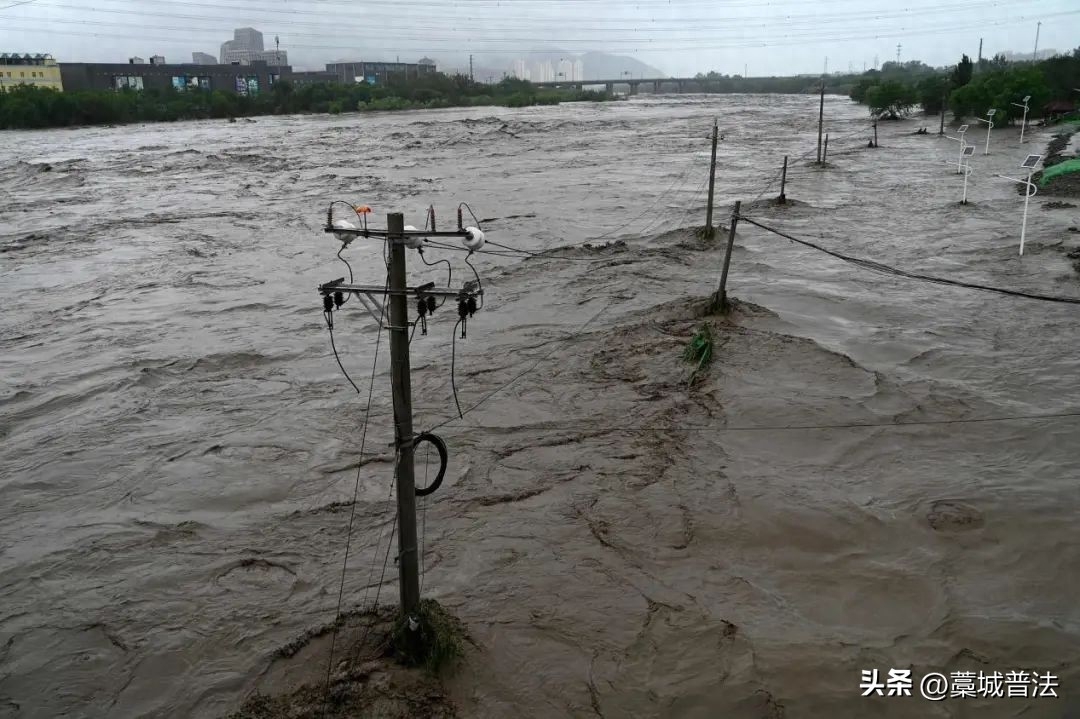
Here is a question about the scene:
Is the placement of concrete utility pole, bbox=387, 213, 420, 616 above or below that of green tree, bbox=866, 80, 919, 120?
below

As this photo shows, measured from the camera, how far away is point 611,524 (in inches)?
375

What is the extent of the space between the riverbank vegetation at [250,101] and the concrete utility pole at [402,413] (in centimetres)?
6750

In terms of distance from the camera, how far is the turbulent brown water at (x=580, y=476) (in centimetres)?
745

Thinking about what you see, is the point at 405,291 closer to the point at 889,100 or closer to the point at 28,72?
the point at 889,100

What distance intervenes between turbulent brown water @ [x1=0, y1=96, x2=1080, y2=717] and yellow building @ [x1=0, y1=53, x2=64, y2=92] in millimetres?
75073

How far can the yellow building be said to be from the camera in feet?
275

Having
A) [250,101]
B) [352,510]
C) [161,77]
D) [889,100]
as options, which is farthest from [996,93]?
[161,77]

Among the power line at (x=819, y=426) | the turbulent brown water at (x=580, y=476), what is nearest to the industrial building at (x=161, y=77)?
the turbulent brown water at (x=580, y=476)

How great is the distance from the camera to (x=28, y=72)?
84.0 m

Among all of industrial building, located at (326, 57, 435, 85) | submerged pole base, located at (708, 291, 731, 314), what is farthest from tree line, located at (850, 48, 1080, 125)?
industrial building, located at (326, 57, 435, 85)

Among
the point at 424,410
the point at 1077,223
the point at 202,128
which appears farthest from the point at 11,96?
the point at 1077,223

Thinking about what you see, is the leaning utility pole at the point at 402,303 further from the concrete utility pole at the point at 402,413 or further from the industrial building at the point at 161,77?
the industrial building at the point at 161,77

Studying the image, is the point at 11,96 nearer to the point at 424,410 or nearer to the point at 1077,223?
the point at 424,410

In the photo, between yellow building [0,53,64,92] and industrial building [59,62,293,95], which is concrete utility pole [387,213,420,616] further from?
yellow building [0,53,64,92]
